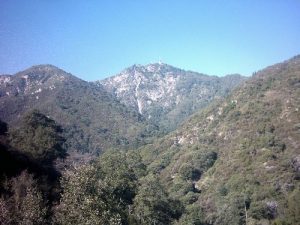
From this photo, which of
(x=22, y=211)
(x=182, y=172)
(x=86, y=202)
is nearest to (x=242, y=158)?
(x=182, y=172)

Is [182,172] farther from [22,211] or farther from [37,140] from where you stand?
[22,211]

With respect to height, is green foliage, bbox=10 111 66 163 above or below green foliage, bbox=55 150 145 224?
above

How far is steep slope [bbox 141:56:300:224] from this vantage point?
96750 millimetres

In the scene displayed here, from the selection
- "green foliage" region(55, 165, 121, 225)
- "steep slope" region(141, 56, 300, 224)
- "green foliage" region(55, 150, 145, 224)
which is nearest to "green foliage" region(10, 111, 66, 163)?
"green foliage" region(55, 150, 145, 224)

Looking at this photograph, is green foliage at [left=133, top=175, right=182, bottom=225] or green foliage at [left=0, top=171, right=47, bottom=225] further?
green foliage at [left=133, top=175, right=182, bottom=225]

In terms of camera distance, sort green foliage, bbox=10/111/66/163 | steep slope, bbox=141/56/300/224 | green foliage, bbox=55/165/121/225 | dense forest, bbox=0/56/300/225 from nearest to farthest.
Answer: green foliage, bbox=55/165/121/225, dense forest, bbox=0/56/300/225, green foliage, bbox=10/111/66/163, steep slope, bbox=141/56/300/224

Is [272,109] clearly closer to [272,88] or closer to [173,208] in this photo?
[272,88]

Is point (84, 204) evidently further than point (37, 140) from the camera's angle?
No

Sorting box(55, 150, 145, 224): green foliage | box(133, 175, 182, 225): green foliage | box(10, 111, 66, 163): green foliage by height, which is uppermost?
box(10, 111, 66, 163): green foliage

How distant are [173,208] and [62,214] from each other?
4240 centimetres

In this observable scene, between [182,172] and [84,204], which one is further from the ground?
[84,204]

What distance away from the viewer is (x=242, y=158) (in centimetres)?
12888

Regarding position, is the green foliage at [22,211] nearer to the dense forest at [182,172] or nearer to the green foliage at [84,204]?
the dense forest at [182,172]

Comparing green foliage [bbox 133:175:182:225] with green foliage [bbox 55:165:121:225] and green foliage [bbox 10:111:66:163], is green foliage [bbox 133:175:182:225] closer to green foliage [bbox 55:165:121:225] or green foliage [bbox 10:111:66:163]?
green foliage [bbox 55:165:121:225]
